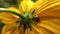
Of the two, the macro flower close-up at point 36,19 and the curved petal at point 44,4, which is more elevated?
the curved petal at point 44,4

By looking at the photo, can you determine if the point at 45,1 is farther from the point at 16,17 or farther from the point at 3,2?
the point at 3,2

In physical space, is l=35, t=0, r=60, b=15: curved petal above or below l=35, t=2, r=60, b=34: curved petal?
above

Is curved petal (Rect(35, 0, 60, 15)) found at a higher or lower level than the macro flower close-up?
higher

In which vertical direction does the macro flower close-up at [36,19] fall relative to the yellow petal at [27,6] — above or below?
below

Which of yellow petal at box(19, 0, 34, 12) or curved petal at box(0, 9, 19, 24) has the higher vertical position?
yellow petal at box(19, 0, 34, 12)

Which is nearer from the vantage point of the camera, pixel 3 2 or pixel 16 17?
pixel 16 17

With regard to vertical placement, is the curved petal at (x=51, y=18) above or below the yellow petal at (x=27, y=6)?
below

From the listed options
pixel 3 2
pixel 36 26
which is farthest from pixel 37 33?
pixel 3 2

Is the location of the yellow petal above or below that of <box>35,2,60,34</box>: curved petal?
above
